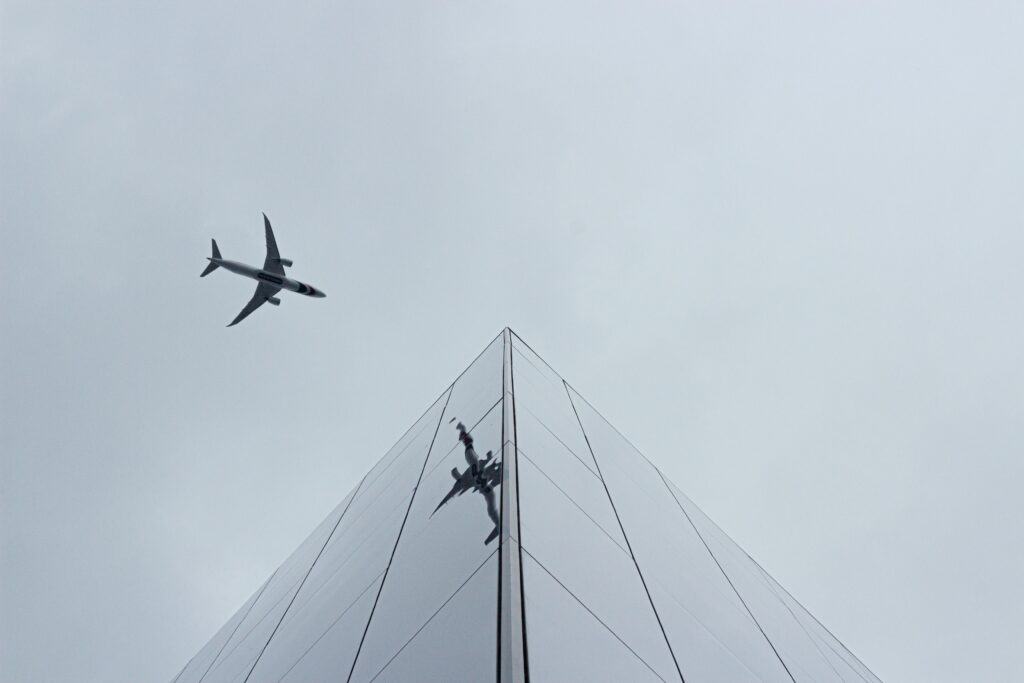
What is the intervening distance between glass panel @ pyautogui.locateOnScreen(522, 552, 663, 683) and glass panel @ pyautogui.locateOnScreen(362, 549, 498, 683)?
0.23 m

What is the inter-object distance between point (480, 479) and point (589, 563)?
4.37 ft

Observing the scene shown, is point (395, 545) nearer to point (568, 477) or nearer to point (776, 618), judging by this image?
point (568, 477)

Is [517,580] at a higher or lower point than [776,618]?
lower

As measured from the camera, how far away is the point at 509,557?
15.3 ft

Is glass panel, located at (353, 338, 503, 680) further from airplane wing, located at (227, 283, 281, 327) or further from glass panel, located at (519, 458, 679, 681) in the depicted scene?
airplane wing, located at (227, 283, 281, 327)

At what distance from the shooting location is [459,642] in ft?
13.9

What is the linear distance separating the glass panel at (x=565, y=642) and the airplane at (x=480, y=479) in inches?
29.6

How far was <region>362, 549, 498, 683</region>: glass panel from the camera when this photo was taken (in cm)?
394

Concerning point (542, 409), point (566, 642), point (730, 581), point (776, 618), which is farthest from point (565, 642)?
point (776, 618)

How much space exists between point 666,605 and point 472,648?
9.24ft

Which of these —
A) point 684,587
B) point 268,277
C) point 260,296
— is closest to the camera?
point 684,587

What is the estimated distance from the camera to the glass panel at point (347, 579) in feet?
20.8

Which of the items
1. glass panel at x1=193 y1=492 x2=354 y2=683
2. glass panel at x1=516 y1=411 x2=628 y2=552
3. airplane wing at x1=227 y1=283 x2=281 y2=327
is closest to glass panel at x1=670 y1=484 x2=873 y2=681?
glass panel at x1=516 y1=411 x2=628 y2=552

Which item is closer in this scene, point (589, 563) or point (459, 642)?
point (459, 642)
